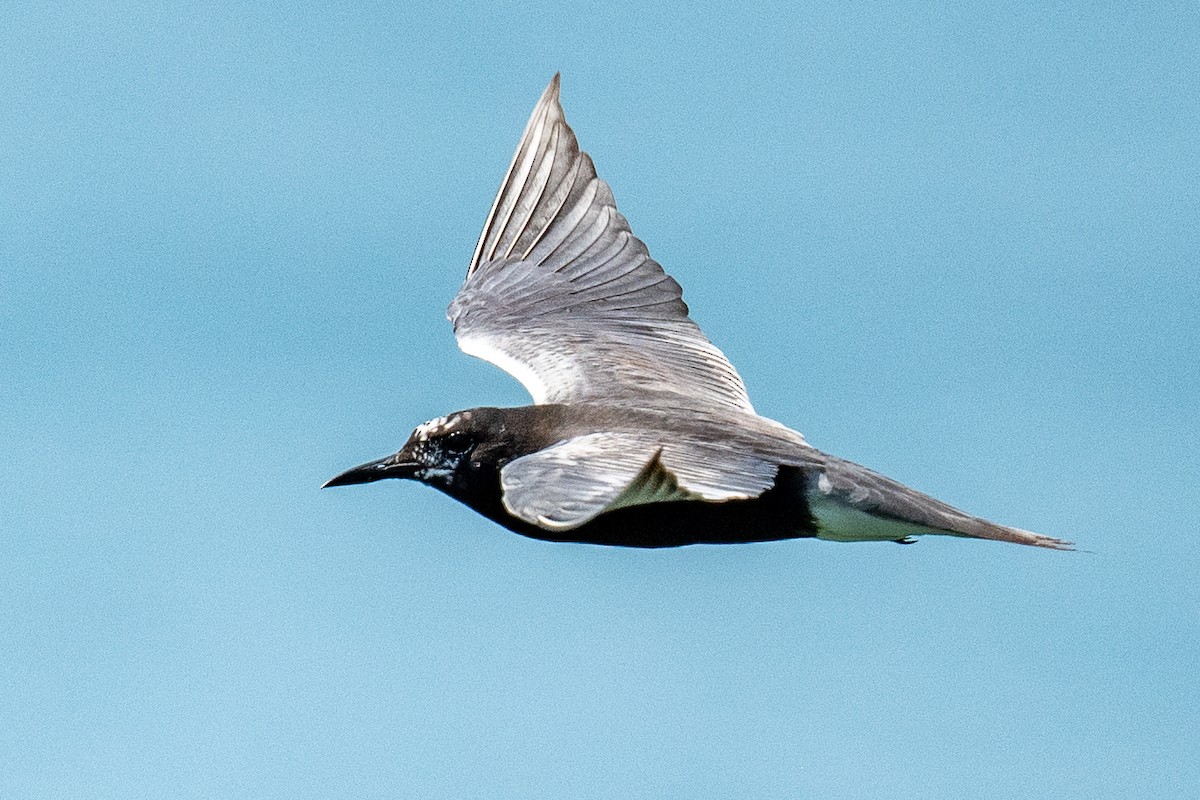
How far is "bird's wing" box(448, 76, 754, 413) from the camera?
11875mm

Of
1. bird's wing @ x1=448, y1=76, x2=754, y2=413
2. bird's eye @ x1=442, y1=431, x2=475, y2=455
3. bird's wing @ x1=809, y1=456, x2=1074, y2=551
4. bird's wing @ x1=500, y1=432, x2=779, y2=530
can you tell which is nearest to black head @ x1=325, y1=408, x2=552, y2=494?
bird's eye @ x1=442, y1=431, x2=475, y2=455

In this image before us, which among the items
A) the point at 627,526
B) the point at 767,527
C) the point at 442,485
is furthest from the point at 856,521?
the point at 442,485

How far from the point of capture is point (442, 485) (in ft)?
35.4

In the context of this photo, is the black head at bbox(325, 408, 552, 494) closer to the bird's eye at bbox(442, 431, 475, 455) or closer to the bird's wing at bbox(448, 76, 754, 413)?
the bird's eye at bbox(442, 431, 475, 455)

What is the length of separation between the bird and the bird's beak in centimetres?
1

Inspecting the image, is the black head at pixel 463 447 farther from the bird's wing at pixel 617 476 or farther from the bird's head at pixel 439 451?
the bird's wing at pixel 617 476

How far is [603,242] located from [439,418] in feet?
7.96

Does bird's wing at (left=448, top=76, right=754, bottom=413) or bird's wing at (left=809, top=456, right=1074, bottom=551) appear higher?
bird's wing at (left=448, top=76, right=754, bottom=413)

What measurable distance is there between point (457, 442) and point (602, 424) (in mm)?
857

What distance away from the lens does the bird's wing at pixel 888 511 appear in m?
10.1

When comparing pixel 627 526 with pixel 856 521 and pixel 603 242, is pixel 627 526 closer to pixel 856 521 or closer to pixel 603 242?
pixel 856 521

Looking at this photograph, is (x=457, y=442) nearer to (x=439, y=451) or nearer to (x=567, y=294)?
(x=439, y=451)

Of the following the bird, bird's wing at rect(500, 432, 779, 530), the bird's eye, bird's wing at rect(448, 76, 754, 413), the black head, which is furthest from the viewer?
bird's wing at rect(448, 76, 754, 413)

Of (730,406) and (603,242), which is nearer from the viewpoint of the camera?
(730,406)
